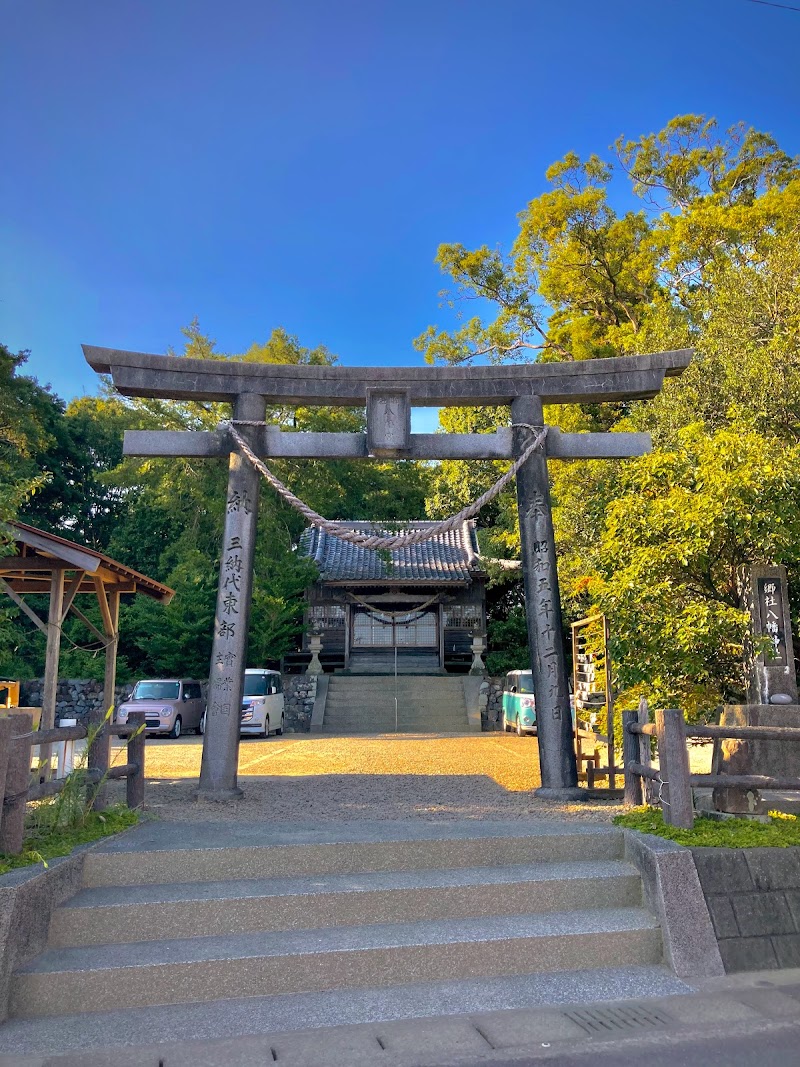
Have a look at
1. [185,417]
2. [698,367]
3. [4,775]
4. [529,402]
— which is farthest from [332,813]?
[185,417]

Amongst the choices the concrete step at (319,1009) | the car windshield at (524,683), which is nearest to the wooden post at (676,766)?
the concrete step at (319,1009)

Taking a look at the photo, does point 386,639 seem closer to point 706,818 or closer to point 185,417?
point 185,417

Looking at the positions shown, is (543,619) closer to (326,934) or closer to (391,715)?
(326,934)

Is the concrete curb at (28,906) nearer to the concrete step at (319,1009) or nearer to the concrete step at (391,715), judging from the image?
the concrete step at (319,1009)

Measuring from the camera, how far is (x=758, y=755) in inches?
260

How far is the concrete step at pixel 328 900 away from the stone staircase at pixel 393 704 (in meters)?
14.4

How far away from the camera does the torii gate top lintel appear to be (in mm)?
7945

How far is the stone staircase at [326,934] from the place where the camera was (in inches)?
160

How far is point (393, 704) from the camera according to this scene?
21.6 m

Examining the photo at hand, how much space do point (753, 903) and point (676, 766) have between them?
95 centimetres

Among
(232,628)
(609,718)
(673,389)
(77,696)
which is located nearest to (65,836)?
(232,628)

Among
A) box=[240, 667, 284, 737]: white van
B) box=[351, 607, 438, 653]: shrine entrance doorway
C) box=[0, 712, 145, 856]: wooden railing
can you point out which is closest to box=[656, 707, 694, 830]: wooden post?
box=[0, 712, 145, 856]: wooden railing

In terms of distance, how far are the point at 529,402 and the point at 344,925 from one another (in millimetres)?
5284

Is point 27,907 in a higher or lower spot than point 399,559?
lower
